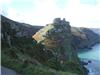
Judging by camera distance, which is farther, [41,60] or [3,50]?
[41,60]

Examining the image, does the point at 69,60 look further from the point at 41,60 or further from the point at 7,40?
the point at 7,40

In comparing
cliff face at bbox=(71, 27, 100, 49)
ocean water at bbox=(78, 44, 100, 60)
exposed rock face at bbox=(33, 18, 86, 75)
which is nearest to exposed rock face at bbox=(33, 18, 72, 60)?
exposed rock face at bbox=(33, 18, 86, 75)

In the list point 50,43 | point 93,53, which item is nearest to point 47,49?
point 50,43

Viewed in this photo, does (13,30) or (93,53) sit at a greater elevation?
(13,30)

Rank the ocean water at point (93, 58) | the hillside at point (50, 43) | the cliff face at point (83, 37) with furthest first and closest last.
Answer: the cliff face at point (83, 37), the ocean water at point (93, 58), the hillside at point (50, 43)

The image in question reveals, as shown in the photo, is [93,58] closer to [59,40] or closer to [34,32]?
[59,40]

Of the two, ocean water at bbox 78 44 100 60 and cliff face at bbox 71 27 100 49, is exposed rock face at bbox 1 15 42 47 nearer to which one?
cliff face at bbox 71 27 100 49

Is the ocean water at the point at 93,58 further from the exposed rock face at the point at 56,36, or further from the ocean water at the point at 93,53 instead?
the exposed rock face at the point at 56,36

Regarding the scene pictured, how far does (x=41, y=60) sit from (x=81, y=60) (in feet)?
2.28

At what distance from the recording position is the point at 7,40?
5.78 m

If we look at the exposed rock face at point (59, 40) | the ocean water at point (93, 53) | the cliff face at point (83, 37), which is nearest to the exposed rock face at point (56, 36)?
the exposed rock face at point (59, 40)

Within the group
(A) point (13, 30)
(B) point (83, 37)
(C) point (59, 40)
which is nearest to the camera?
(A) point (13, 30)

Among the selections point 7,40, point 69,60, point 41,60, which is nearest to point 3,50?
point 7,40

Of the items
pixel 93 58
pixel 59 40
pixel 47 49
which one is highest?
pixel 59 40
